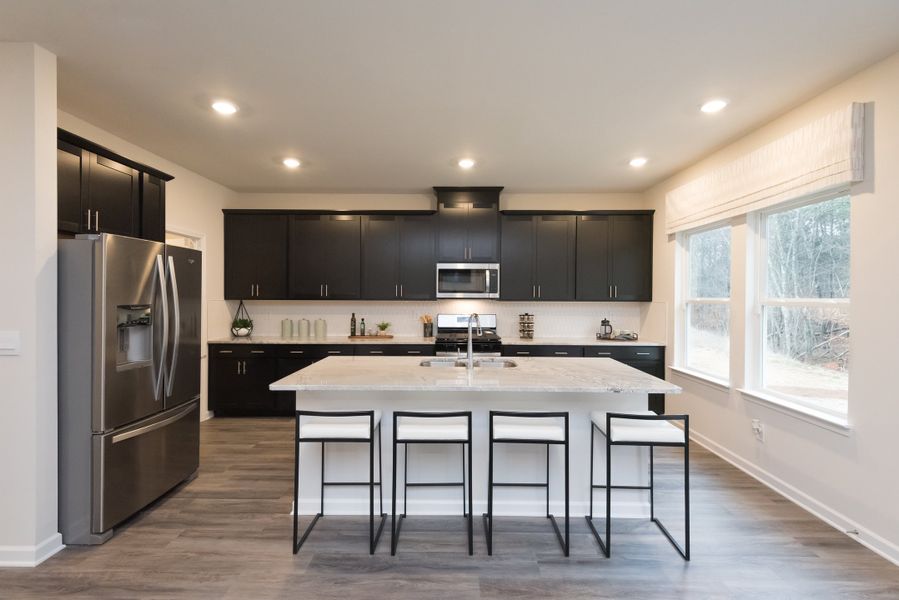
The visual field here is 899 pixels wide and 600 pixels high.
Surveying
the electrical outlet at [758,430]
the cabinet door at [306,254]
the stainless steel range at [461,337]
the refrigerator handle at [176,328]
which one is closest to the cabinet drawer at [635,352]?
the stainless steel range at [461,337]

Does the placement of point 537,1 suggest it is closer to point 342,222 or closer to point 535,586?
point 535,586

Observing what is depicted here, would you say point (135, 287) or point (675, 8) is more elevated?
point (675, 8)

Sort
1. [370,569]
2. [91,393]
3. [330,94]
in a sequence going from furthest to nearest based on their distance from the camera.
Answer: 1. [330,94]
2. [91,393]
3. [370,569]

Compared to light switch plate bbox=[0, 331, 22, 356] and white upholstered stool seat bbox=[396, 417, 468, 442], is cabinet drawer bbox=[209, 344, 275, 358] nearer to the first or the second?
light switch plate bbox=[0, 331, 22, 356]

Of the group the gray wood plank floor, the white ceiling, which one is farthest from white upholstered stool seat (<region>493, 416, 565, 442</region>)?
the white ceiling

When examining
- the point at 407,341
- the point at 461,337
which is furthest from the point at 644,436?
the point at 407,341

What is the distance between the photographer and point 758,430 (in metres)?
3.33

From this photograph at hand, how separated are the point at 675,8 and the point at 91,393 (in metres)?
3.50

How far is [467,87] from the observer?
273cm

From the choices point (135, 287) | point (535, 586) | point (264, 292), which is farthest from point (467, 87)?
point (264, 292)

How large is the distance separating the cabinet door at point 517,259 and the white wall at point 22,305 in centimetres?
414

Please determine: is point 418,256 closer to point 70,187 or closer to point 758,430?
point 70,187

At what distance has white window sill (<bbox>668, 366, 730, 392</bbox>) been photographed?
378cm

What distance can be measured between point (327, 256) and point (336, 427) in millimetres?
3263
